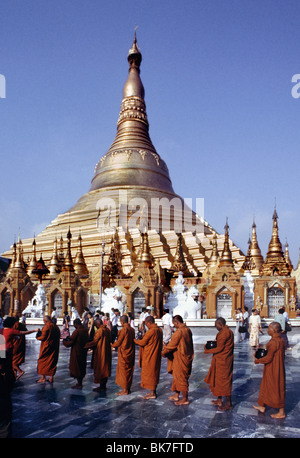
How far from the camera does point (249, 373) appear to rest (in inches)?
350

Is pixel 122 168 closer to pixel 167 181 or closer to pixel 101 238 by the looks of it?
pixel 167 181

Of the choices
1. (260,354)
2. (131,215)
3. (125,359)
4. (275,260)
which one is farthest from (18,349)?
(131,215)

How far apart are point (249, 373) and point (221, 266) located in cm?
1407

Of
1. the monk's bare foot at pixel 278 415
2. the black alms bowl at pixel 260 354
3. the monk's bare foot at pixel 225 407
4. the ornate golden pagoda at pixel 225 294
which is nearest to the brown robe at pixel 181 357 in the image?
the monk's bare foot at pixel 225 407

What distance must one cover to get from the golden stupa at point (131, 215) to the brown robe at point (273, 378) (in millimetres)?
22807

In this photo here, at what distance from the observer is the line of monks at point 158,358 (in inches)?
223

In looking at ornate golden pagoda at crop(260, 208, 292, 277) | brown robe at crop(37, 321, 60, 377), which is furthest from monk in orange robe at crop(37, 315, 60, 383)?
ornate golden pagoda at crop(260, 208, 292, 277)

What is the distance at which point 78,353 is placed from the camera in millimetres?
7566

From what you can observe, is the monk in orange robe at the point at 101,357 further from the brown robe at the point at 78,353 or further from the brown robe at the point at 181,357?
the brown robe at the point at 181,357

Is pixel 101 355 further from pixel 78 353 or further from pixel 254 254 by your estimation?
pixel 254 254

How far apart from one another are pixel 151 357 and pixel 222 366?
1.31 metres

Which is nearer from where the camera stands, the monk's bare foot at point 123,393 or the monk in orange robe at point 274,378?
the monk in orange robe at point 274,378
